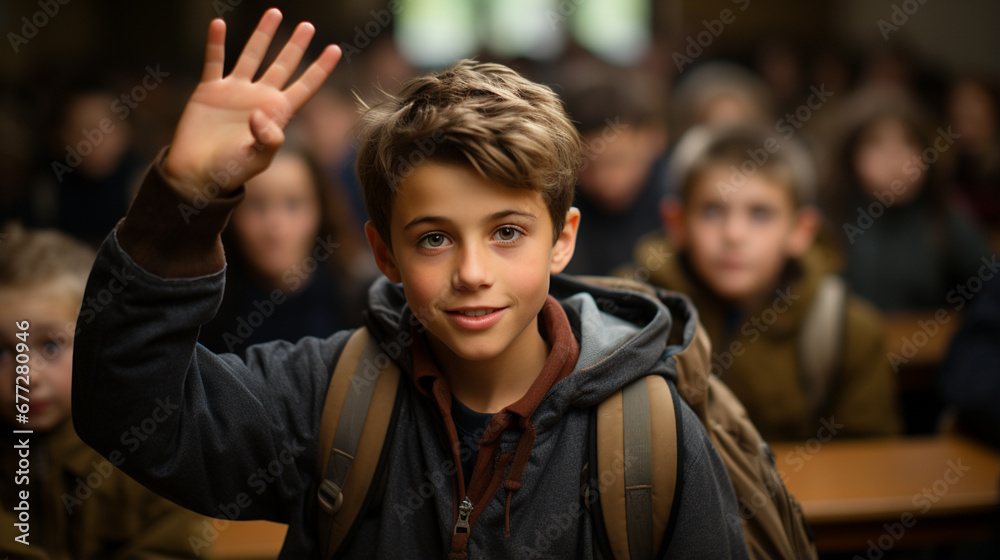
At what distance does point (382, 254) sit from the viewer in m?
1.36

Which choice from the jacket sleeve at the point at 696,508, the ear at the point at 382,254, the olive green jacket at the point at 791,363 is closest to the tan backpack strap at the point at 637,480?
the jacket sleeve at the point at 696,508

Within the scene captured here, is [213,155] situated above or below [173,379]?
above

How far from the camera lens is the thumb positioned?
1.07 metres

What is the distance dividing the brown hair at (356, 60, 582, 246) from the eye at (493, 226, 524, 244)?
7 centimetres

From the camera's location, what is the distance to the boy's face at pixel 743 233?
264cm

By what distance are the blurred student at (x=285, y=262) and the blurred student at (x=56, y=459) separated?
3.23 feet

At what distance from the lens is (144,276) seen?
3.38 feet

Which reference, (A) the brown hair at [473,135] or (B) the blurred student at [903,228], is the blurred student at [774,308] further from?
(A) the brown hair at [473,135]

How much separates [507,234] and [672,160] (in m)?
3.36

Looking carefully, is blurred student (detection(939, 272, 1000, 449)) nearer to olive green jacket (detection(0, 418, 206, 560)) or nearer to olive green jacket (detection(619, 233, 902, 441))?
olive green jacket (detection(619, 233, 902, 441))

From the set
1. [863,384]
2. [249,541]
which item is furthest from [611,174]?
[249,541]

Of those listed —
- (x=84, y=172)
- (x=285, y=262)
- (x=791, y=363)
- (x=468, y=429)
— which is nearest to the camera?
(x=468, y=429)

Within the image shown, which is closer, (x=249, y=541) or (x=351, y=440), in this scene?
(x=351, y=440)

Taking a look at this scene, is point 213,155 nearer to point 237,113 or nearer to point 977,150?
point 237,113
